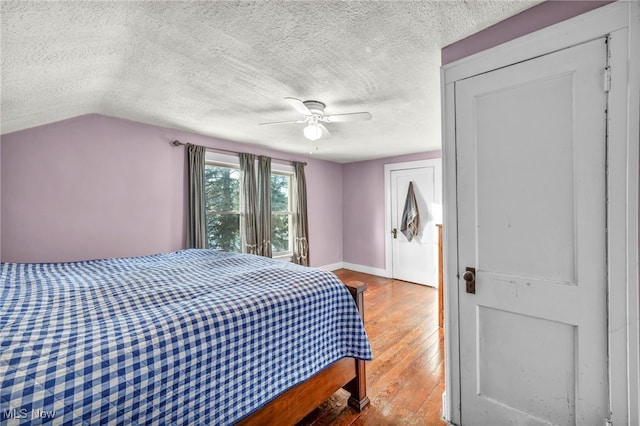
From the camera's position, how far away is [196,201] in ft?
11.1

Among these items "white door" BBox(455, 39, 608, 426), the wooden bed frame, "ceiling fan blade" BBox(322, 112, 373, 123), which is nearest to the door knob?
"white door" BBox(455, 39, 608, 426)

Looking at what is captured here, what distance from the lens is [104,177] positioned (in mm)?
2781

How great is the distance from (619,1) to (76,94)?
316 centimetres

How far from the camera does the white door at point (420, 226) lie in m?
4.47

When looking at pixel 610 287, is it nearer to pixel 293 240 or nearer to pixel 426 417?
pixel 426 417

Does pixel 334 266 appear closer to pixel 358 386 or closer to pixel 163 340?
pixel 358 386

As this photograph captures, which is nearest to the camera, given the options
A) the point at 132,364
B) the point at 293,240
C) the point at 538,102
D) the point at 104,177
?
the point at 132,364

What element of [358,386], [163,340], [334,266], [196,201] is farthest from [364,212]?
[163,340]

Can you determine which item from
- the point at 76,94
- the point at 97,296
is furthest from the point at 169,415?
the point at 76,94

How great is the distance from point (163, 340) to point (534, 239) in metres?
1.67

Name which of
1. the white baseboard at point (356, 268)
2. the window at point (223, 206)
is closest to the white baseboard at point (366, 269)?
the white baseboard at point (356, 268)

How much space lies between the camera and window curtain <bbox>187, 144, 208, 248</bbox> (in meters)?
3.35

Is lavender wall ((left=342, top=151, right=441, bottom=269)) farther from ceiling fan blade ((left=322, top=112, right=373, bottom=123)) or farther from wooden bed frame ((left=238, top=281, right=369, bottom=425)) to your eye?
wooden bed frame ((left=238, top=281, right=369, bottom=425))

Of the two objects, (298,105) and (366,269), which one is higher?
(298,105)
